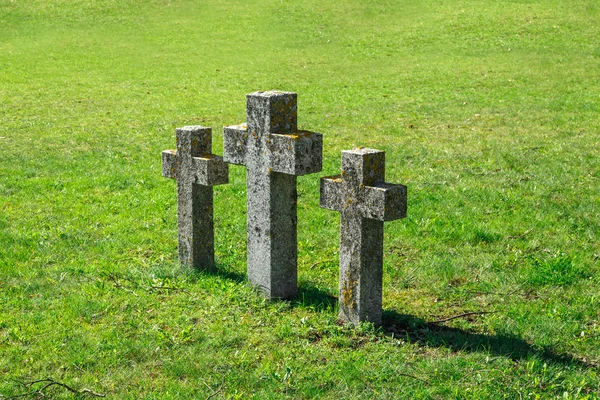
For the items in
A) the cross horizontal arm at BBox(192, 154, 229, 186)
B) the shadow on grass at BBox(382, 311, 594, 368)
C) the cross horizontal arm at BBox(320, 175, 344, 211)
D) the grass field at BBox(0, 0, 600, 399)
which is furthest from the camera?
the cross horizontal arm at BBox(192, 154, 229, 186)

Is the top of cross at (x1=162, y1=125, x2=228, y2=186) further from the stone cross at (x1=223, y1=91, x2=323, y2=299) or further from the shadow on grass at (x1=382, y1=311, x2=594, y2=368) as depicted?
the shadow on grass at (x1=382, y1=311, x2=594, y2=368)

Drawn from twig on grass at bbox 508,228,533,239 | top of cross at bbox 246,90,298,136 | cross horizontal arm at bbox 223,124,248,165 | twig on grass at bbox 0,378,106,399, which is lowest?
twig on grass at bbox 0,378,106,399

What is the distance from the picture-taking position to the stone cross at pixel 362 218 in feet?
24.0

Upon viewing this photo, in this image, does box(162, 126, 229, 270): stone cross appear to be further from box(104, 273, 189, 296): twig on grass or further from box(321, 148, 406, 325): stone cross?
box(321, 148, 406, 325): stone cross

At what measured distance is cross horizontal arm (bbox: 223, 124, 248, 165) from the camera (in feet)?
27.2

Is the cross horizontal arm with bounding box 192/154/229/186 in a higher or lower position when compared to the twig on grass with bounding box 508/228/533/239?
higher

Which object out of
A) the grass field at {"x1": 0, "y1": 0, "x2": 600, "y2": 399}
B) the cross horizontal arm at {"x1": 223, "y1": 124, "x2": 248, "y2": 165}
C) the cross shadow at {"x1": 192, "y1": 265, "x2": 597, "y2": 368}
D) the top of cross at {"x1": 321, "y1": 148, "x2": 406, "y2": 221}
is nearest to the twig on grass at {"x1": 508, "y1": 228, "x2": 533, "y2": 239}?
the grass field at {"x1": 0, "y1": 0, "x2": 600, "y2": 399}

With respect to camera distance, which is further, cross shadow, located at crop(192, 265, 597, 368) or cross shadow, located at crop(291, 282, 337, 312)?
cross shadow, located at crop(291, 282, 337, 312)

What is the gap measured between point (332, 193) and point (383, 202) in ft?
2.10

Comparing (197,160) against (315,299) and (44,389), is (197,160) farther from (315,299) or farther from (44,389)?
(44,389)

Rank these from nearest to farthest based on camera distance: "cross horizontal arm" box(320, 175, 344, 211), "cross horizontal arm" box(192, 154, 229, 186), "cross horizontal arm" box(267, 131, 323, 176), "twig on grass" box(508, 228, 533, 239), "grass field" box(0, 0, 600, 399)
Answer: "grass field" box(0, 0, 600, 399) < "cross horizontal arm" box(320, 175, 344, 211) < "cross horizontal arm" box(267, 131, 323, 176) < "cross horizontal arm" box(192, 154, 229, 186) < "twig on grass" box(508, 228, 533, 239)

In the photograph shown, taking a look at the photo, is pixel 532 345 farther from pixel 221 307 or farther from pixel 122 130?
pixel 122 130

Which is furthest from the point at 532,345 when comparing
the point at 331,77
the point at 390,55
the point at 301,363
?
the point at 390,55

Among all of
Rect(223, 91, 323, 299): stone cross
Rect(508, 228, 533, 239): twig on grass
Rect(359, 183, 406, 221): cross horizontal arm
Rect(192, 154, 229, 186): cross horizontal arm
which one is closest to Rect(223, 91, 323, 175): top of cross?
Rect(223, 91, 323, 299): stone cross
